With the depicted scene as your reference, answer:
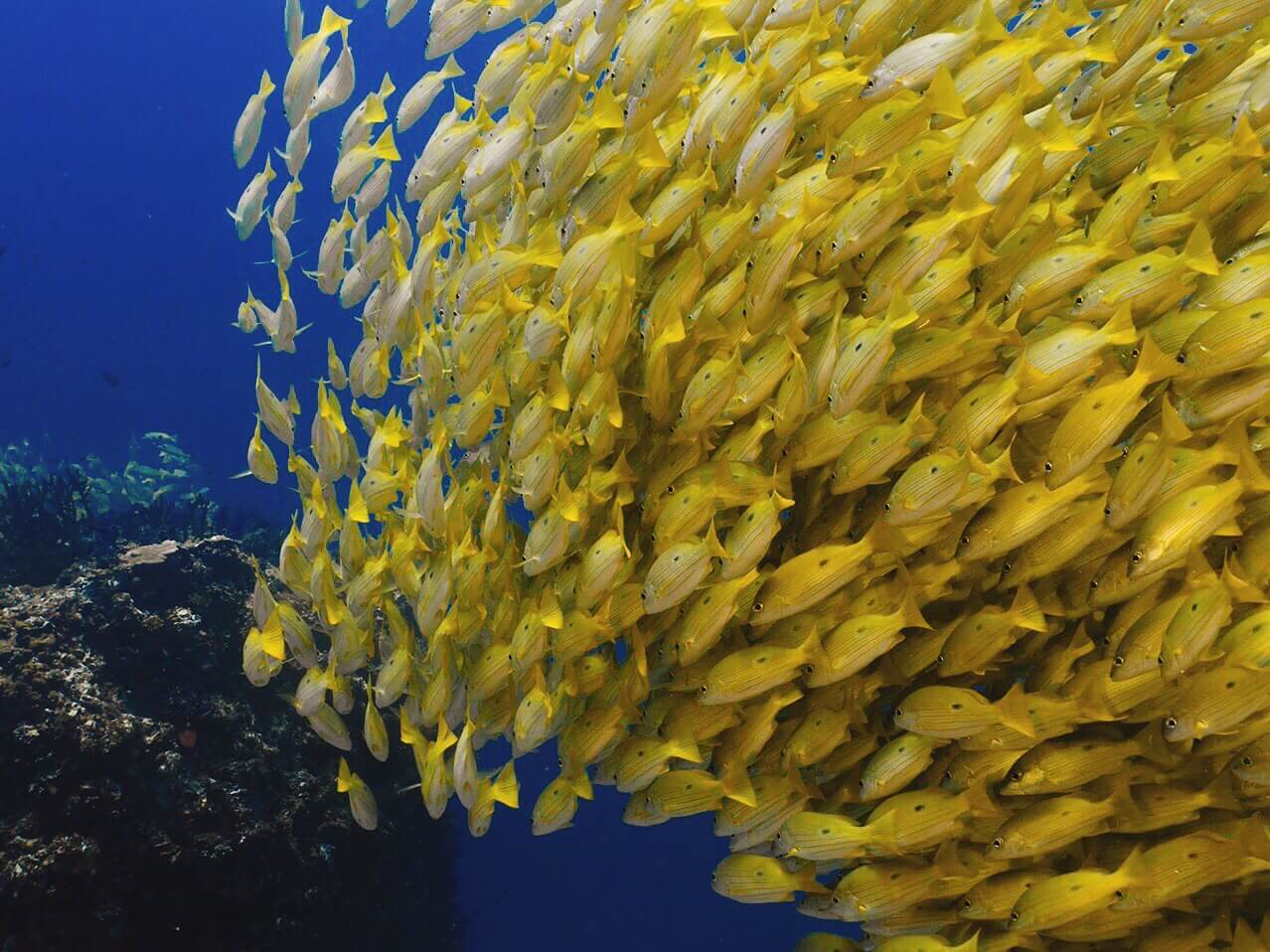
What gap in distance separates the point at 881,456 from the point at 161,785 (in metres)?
5.38

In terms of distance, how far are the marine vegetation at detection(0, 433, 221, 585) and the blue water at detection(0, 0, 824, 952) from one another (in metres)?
9.35

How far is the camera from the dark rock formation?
502 centimetres

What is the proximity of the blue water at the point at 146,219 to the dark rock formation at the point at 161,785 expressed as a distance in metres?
21.0

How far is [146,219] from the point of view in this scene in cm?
3641

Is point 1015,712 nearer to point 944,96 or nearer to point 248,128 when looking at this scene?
point 944,96

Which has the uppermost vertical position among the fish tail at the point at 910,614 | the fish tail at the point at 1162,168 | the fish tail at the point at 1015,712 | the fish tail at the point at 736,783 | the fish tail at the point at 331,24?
the fish tail at the point at 331,24


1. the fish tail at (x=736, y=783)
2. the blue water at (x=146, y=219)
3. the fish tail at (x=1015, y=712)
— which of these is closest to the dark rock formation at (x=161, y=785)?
the fish tail at (x=736, y=783)

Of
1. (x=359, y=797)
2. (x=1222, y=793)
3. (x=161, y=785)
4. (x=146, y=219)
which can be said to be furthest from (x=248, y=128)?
(x=146, y=219)

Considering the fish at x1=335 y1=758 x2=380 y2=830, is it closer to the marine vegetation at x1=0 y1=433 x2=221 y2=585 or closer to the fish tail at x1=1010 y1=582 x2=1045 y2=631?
the fish tail at x1=1010 y1=582 x2=1045 y2=631

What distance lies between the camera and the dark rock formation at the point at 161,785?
502 cm

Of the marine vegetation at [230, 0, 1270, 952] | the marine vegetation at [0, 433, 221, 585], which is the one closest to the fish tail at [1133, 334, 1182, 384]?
the marine vegetation at [230, 0, 1270, 952]

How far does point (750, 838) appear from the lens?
3.55m

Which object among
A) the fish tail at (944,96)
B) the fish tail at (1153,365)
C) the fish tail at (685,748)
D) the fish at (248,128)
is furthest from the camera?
the fish at (248,128)

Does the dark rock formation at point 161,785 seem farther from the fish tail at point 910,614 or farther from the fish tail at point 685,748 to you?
the fish tail at point 910,614
